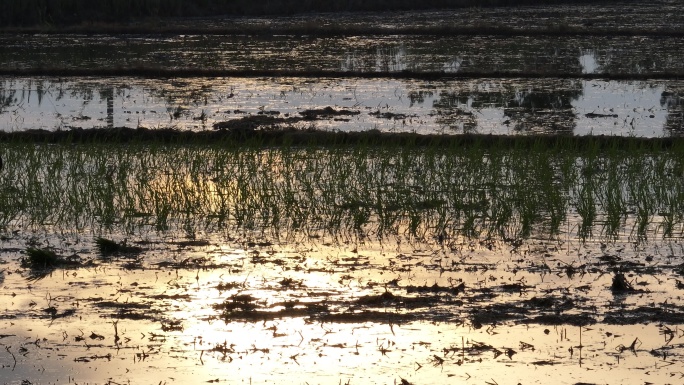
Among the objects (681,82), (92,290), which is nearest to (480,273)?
(92,290)

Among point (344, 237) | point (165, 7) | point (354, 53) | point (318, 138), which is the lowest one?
point (344, 237)

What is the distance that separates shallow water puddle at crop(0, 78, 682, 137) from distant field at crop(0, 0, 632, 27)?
7472mm

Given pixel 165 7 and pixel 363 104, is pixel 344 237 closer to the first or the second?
pixel 363 104

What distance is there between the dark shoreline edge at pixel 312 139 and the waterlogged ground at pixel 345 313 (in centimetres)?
272

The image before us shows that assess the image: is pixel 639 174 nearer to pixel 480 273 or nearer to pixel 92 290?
pixel 480 273

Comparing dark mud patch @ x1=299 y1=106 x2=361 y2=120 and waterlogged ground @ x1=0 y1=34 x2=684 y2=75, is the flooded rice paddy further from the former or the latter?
waterlogged ground @ x1=0 y1=34 x2=684 y2=75

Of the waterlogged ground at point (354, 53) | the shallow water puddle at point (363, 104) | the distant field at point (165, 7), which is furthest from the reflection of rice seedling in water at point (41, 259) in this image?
the distant field at point (165, 7)

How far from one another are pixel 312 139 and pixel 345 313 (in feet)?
14.2

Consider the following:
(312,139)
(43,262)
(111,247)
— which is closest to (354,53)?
(312,139)

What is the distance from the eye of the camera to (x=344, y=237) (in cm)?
542

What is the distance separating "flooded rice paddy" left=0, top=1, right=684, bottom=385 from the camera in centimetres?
351

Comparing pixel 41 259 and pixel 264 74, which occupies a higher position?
pixel 264 74

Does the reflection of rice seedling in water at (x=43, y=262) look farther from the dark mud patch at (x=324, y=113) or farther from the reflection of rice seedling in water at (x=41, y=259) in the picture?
the dark mud patch at (x=324, y=113)

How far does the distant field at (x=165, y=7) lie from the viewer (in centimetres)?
1905
